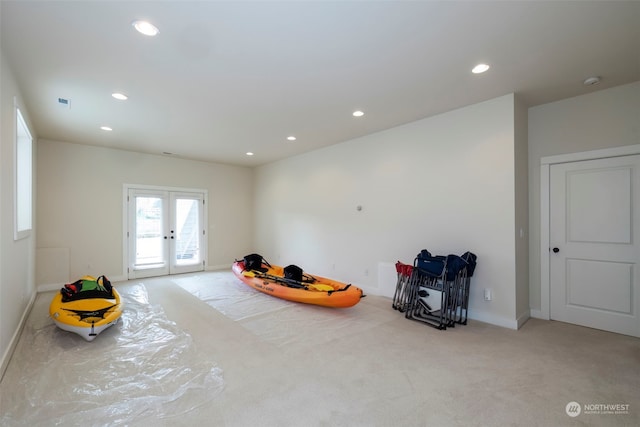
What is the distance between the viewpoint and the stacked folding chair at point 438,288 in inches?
136

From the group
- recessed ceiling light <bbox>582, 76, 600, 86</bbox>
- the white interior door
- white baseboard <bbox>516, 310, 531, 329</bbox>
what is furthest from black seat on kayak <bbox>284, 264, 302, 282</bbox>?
recessed ceiling light <bbox>582, 76, 600, 86</bbox>

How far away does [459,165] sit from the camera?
12.5 feet

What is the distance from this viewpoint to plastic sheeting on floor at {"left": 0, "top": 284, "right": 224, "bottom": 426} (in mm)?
1943

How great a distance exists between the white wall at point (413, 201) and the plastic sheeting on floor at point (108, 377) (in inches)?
119

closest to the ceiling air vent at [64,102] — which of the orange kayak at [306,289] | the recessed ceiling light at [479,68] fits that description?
the orange kayak at [306,289]

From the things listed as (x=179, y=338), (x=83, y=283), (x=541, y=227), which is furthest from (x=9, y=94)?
(x=541, y=227)

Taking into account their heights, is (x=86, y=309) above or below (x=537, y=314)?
above

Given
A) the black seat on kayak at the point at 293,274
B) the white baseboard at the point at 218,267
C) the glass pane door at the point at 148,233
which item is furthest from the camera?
the white baseboard at the point at 218,267

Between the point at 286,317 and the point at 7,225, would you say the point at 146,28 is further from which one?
the point at 286,317

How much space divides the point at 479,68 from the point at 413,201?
6.39 ft

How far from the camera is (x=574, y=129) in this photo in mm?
3482

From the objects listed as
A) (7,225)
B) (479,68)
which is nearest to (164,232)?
(7,225)

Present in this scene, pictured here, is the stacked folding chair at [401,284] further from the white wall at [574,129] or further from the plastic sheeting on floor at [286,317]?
the white wall at [574,129]

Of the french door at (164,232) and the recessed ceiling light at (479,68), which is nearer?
the recessed ceiling light at (479,68)
